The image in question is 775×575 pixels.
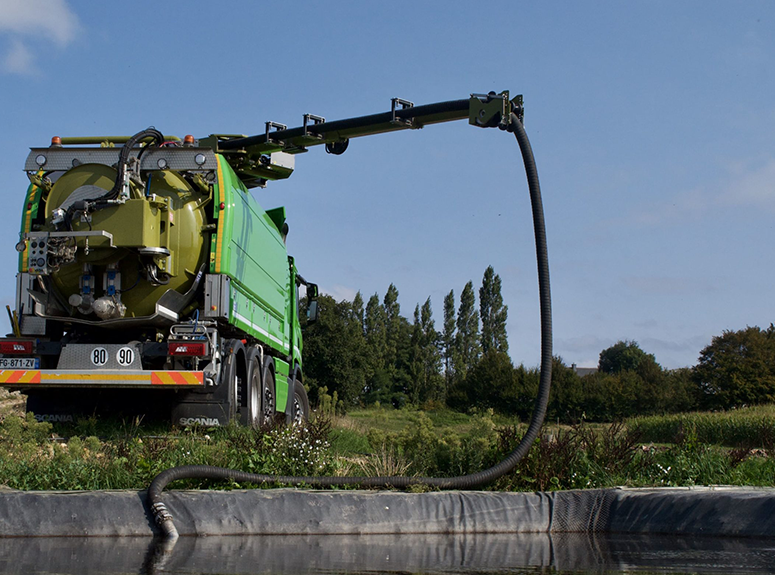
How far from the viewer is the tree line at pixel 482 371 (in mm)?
35750

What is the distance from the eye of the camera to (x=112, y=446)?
7.86m

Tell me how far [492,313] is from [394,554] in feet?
209

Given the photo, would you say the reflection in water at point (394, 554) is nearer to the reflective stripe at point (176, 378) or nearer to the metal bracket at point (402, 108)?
the reflective stripe at point (176, 378)

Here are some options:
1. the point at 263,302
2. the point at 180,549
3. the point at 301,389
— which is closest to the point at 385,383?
the point at 301,389

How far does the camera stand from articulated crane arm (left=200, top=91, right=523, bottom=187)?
31.8ft

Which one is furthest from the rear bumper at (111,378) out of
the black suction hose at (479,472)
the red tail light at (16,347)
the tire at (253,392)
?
the black suction hose at (479,472)

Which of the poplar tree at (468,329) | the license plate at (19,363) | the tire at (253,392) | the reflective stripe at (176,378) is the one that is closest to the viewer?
the reflective stripe at (176,378)

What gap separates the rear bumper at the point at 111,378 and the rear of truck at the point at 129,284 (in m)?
0.01

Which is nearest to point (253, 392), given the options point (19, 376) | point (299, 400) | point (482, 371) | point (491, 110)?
point (19, 376)

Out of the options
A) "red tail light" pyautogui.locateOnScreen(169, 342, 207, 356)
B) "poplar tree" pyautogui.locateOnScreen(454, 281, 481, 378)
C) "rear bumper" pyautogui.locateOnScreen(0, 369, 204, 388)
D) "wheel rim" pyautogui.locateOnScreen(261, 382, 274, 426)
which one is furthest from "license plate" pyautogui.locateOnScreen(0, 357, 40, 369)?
"poplar tree" pyautogui.locateOnScreen(454, 281, 481, 378)

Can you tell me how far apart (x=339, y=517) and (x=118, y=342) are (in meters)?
5.64

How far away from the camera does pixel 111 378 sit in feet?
32.9

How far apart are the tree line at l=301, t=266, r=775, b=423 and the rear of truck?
696cm

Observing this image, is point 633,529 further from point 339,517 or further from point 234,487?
point 234,487
